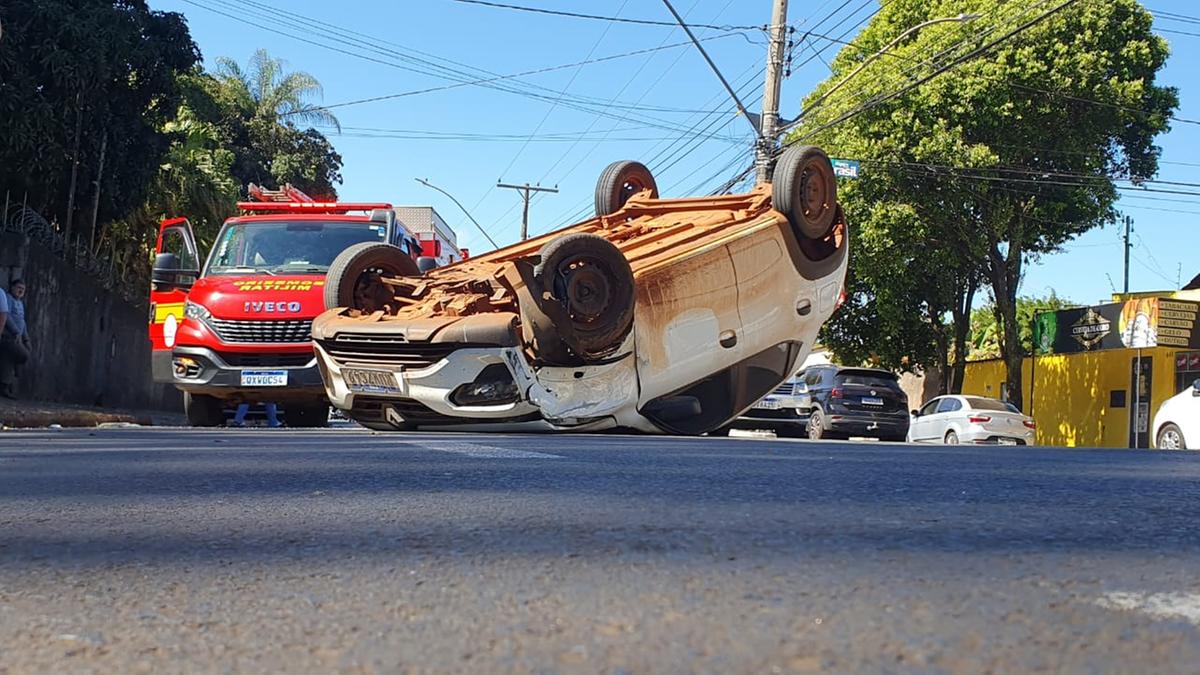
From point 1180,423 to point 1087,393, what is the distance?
1466cm

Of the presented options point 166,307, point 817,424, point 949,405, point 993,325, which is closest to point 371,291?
point 166,307

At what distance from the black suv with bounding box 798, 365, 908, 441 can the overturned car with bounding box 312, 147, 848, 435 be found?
29.6 feet

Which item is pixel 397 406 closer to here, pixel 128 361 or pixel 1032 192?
pixel 128 361

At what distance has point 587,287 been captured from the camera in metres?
8.98

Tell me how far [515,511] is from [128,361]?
18281 mm

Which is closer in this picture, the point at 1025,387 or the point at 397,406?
the point at 397,406

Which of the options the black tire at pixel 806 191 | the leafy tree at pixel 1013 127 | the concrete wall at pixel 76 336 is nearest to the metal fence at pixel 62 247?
the concrete wall at pixel 76 336

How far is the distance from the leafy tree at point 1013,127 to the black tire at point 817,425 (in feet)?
19.7

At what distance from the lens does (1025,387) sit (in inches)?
1249

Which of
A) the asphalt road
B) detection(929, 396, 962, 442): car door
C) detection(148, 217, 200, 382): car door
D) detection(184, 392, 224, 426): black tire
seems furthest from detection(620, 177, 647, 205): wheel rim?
detection(929, 396, 962, 442): car door

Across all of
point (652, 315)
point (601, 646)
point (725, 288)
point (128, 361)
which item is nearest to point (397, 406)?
point (652, 315)

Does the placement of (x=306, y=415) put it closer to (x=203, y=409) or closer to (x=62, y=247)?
(x=203, y=409)

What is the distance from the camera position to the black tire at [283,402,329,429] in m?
12.6

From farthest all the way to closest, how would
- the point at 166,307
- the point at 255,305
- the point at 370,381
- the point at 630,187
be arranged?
the point at 630,187, the point at 166,307, the point at 255,305, the point at 370,381
